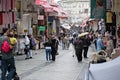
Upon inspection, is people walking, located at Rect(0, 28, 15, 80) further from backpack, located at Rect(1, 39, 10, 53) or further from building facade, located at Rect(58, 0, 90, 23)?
building facade, located at Rect(58, 0, 90, 23)

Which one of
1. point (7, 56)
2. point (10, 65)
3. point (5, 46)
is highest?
point (5, 46)

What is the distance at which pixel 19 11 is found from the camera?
3362 cm

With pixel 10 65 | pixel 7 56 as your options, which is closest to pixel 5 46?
pixel 7 56

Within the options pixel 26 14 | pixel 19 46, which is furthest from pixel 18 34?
pixel 26 14

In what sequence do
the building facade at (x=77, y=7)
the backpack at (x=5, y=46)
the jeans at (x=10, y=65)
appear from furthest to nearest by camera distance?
1. the building facade at (x=77, y=7)
2. the jeans at (x=10, y=65)
3. the backpack at (x=5, y=46)

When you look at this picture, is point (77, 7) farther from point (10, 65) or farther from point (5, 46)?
point (5, 46)

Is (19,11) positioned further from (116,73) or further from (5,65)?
(116,73)

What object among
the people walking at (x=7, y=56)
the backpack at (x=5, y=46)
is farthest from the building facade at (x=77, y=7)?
the backpack at (x=5, y=46)

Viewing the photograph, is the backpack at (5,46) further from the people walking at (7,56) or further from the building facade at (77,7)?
the building facade at (77,7)

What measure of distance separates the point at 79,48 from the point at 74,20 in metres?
107

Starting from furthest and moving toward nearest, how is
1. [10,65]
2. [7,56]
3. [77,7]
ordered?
[77,7]
[10,65]
[7,56]

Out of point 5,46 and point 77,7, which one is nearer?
point 5,46

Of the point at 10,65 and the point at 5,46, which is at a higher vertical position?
the point at 5,46

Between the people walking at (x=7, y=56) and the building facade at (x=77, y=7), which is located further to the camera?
the building facade at (x=77, y=7)
